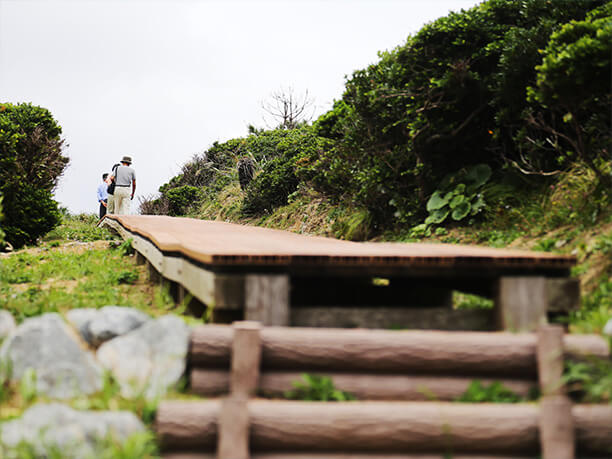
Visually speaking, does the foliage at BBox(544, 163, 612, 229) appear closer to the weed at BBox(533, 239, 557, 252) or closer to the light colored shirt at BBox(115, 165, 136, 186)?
the weed at BBox(533, 239, 557, 252)

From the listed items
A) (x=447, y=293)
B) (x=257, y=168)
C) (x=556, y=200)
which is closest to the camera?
(x=447, y=293)

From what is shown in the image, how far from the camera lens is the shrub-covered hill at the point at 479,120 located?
4309 mm

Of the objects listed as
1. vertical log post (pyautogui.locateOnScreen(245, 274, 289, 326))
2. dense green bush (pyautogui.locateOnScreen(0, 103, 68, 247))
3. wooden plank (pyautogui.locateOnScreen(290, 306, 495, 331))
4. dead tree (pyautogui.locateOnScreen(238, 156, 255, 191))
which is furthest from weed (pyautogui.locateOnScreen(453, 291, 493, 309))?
dead tree (pyautogui.locateOnScreen(238, 156, 255, 191))

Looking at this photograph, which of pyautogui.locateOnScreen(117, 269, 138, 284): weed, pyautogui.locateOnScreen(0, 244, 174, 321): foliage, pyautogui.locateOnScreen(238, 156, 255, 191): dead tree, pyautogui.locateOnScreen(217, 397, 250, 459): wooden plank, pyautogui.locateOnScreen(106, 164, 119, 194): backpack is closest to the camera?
pyautogui.locateOnScreen(217, 397, 250, 459): wooden plank

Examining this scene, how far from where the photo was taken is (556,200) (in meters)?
4.72

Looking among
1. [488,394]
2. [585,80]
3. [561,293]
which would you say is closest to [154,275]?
[488,394]

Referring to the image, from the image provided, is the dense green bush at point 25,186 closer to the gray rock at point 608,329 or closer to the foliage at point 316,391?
the foliage at point 316,391

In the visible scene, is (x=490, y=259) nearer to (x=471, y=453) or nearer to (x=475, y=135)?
(x=471, y=453)

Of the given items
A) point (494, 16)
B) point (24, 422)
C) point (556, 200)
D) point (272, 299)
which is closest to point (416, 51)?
point (494, 16)

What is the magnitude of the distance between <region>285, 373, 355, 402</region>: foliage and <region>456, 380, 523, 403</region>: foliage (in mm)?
533

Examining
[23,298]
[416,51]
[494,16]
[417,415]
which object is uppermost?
[494,16]

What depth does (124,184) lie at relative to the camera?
39.8 ft

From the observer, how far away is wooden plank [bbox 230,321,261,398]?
224 centimetres

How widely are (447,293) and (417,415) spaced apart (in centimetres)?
156
